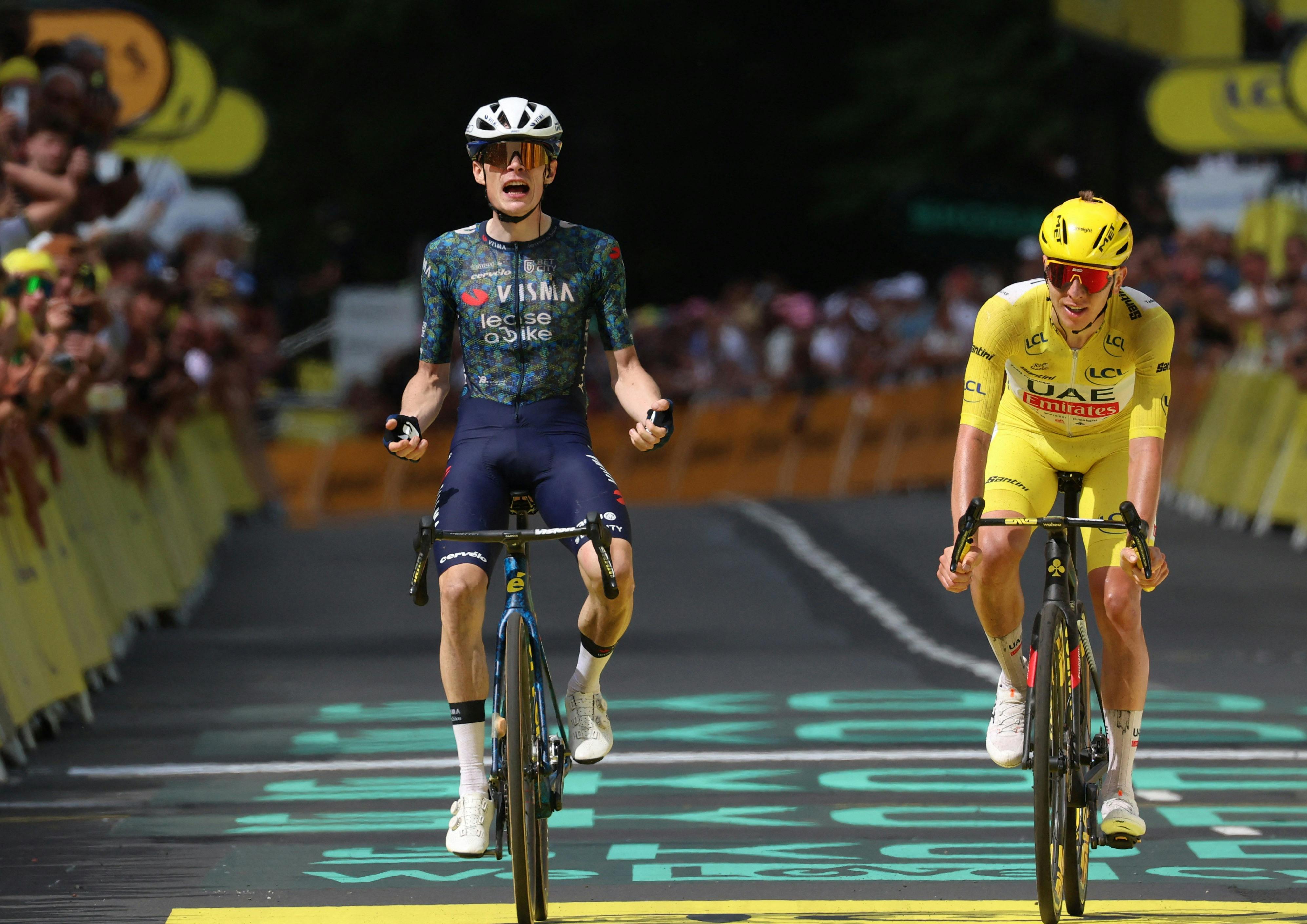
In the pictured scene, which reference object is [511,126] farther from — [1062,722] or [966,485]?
[1062,722]

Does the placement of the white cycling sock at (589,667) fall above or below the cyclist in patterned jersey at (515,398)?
below

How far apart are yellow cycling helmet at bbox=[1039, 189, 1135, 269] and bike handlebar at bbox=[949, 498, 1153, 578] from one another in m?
0.74

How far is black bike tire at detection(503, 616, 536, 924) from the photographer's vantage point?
7309 mm

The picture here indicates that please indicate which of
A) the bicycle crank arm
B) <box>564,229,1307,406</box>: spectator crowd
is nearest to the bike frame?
the bicycle crank arm

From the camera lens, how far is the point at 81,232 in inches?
604

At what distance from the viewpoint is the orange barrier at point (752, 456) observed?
27734 mm

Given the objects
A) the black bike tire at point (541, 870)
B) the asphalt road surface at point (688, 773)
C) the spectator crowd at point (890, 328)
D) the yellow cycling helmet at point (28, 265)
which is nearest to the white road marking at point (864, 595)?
the asphalt road surface at point (688, 773)

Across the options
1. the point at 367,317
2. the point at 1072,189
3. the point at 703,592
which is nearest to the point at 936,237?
the point at 1072,189

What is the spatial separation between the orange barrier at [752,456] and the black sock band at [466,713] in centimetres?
1974

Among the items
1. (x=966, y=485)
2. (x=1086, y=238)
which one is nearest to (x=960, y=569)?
(x=966, y=485)

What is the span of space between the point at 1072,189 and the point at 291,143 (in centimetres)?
1769

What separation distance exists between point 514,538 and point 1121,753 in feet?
6.77

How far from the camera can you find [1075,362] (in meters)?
7.95

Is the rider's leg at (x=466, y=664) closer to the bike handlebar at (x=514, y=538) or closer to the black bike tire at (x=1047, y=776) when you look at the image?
the bike handlebar at (x=514, y=538)
